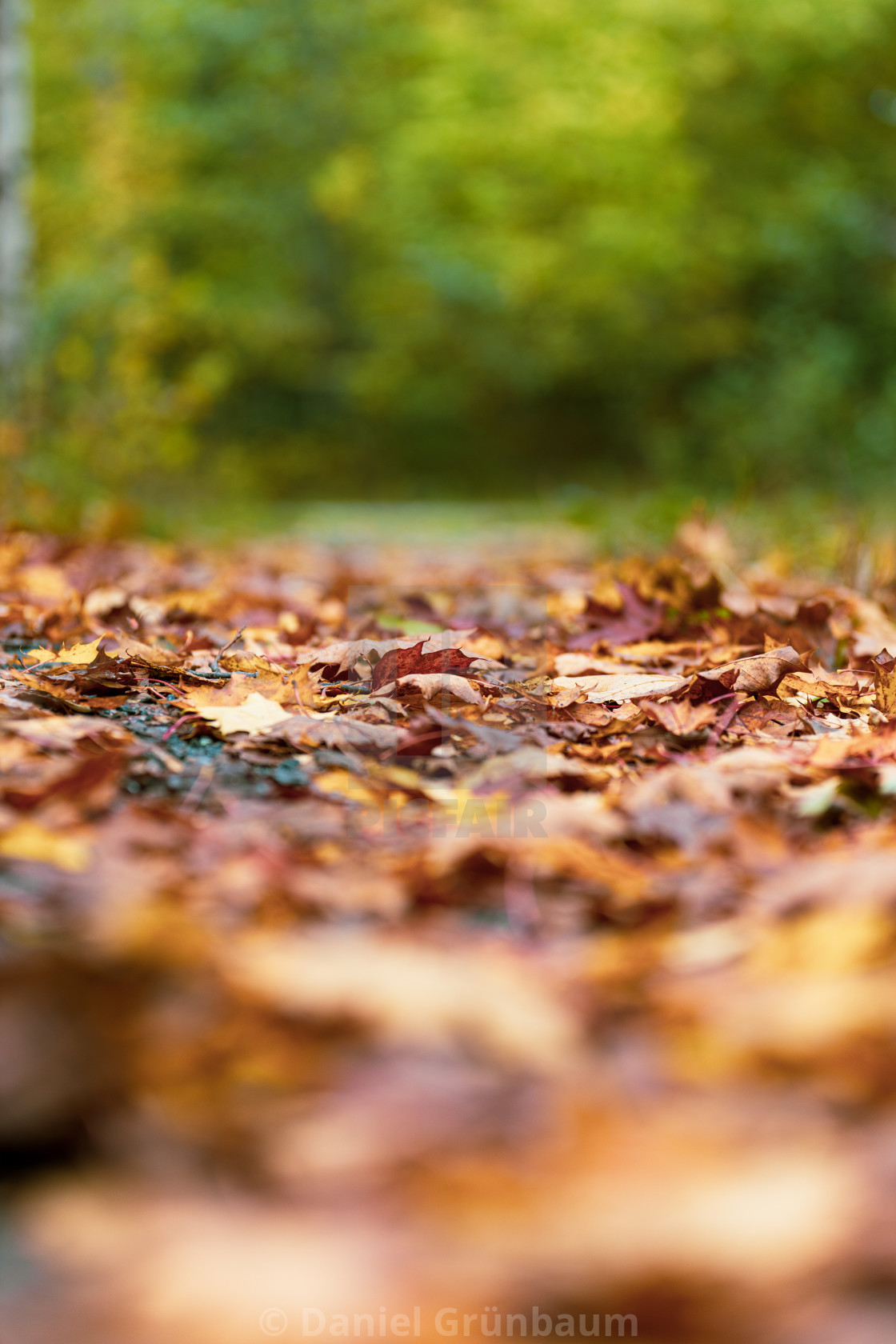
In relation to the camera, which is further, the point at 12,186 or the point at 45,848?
the point at 12,186

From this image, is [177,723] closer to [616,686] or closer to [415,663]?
[415,663]

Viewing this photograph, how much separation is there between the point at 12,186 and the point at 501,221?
8.58 meters

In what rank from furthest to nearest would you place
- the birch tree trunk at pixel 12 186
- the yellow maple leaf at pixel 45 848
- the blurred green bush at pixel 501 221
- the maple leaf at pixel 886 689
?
the blurred green bush at pixel 501 221, the birch tree trunk at pixel 12 186, the maple leaf at pixel 886 689, the yellow maple leaf at pixel 45 848

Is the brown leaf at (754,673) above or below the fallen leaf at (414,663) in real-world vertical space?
below

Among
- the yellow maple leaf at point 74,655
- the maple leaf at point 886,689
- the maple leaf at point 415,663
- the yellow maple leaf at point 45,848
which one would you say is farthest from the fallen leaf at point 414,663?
the yellow maple leaf at point 45,848

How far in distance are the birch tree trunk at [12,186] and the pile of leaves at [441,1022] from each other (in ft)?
25.2

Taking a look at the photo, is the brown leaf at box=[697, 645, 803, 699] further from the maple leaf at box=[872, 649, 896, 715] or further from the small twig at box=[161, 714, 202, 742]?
the small twig at box=[161, 714, 202, 742]

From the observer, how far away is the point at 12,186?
8.82m

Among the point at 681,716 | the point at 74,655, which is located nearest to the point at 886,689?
the point at 681,716

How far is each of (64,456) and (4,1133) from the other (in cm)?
616

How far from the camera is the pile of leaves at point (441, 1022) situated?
25.7 inches

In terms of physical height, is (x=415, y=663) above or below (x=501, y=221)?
below

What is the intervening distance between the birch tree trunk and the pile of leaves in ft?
25.2

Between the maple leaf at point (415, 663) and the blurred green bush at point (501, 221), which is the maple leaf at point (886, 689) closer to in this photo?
the maple leaf at point (415, 663)
